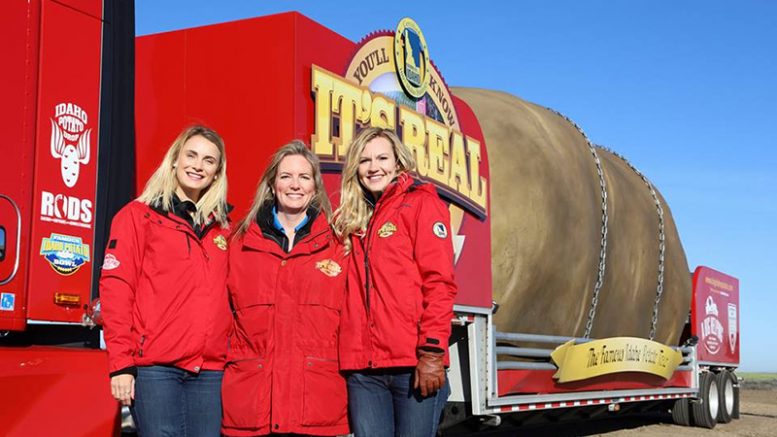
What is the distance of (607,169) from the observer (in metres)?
11.3

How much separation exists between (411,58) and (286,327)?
3604 millimetres

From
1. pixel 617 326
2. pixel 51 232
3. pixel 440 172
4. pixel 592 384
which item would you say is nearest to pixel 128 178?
pixel 51 232

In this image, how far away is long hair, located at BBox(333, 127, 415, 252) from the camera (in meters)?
3.86

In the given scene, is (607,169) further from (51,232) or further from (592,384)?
(51,232)

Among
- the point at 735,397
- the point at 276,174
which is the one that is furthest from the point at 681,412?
the point at 276,174

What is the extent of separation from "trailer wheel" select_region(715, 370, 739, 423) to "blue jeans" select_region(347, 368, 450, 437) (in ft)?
37.5

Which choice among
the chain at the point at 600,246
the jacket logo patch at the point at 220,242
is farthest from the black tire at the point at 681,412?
the jacket logo patch at the point at 220,242

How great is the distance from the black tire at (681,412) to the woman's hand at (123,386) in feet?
37.3

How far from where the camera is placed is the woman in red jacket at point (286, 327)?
12.0 ft

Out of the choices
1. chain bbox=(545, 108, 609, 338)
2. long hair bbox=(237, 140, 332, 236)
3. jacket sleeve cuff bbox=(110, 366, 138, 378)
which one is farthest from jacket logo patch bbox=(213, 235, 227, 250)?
chain bbox=(545, 108, 609, 338)

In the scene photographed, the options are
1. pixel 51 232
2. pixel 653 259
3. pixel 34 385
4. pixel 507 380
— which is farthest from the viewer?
pixel 653 259

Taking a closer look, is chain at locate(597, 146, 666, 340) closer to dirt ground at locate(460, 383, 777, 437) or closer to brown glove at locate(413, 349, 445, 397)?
dirt ground at locate(460, 383, 777, 437)

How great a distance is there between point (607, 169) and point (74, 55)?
7.86 meters

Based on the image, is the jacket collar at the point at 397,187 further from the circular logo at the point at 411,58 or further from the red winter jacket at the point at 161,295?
the circular logo at the point at 411,58
